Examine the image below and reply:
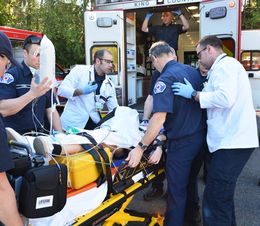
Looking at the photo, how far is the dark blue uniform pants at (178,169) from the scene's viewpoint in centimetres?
264

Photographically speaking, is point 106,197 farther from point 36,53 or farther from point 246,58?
point 246,58

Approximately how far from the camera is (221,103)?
92.2 inches

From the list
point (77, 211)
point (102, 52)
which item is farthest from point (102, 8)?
point (77, 211)

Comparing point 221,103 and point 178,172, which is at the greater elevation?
point 221,103

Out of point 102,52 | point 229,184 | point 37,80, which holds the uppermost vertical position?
point 102,52

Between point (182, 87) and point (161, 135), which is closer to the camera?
point (182, 87)

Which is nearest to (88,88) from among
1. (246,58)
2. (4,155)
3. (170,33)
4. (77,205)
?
(77,205)

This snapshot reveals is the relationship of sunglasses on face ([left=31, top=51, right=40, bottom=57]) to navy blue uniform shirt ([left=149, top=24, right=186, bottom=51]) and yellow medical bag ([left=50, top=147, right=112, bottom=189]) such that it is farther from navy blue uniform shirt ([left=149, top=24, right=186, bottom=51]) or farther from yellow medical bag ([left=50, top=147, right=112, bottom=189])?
navy blue uniform shirt ([left=149, top=24, right=186, bottom=51])

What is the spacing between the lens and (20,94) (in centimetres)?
268

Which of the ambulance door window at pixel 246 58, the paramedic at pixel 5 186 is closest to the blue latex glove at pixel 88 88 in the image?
the paramedic at pixel 5 186

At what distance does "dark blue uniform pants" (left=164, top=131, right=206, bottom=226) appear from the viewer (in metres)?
2.64

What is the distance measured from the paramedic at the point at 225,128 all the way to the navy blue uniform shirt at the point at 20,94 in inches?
44.3

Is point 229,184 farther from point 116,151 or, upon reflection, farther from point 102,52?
point 102,52

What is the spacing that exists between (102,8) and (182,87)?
380cm
